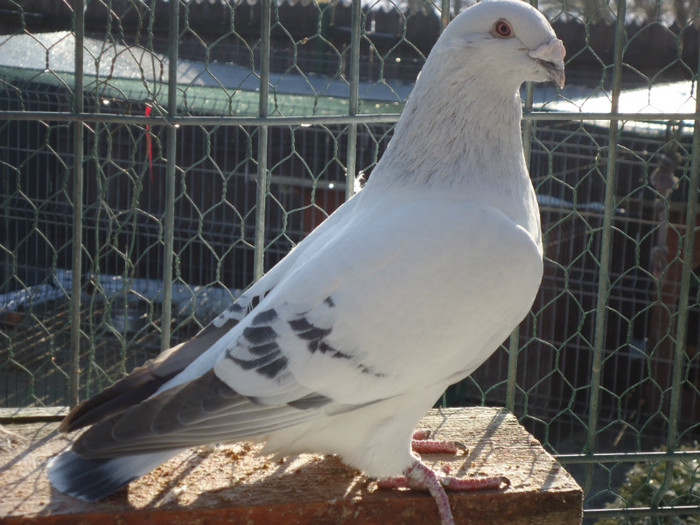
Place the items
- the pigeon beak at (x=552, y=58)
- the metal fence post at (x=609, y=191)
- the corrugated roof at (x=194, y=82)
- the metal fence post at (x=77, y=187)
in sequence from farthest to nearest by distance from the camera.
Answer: the corrugated roof at (x=194, y=82) → the metal fence post at (x=609, y=191) → the metal fence post at (x=77, y=187) → the pigeon beak at (x=552, y=58)

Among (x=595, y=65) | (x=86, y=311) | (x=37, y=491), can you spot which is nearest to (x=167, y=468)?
(x=37, y=491)

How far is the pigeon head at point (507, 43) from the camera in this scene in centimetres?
204

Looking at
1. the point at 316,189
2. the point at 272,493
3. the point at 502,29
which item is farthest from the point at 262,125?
the point at 316,189

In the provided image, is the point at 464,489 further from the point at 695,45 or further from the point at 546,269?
the point at 695,45

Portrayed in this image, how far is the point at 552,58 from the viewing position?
2031mm

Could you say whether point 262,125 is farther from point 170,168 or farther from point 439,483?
point 439,483

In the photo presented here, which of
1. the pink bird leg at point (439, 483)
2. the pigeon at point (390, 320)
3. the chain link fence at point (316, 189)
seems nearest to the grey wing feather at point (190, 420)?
the pigeon at point (390, 320)

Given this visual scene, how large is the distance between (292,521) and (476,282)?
0.68 metres

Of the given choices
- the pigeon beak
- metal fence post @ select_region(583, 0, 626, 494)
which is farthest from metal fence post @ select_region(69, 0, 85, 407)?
metal fence post @ select_region(583, 0, 626, 494)

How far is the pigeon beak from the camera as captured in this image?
2027 mm

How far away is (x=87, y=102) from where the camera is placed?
5250 mm

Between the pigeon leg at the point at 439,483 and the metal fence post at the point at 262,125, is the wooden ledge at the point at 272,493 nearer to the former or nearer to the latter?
the pigeon leg at the point at 439,483

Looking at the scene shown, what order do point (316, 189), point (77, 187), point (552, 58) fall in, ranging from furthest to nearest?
point (316, 189)
point (77, 187)
point (552, 58)

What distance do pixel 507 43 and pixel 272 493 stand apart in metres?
1.18
